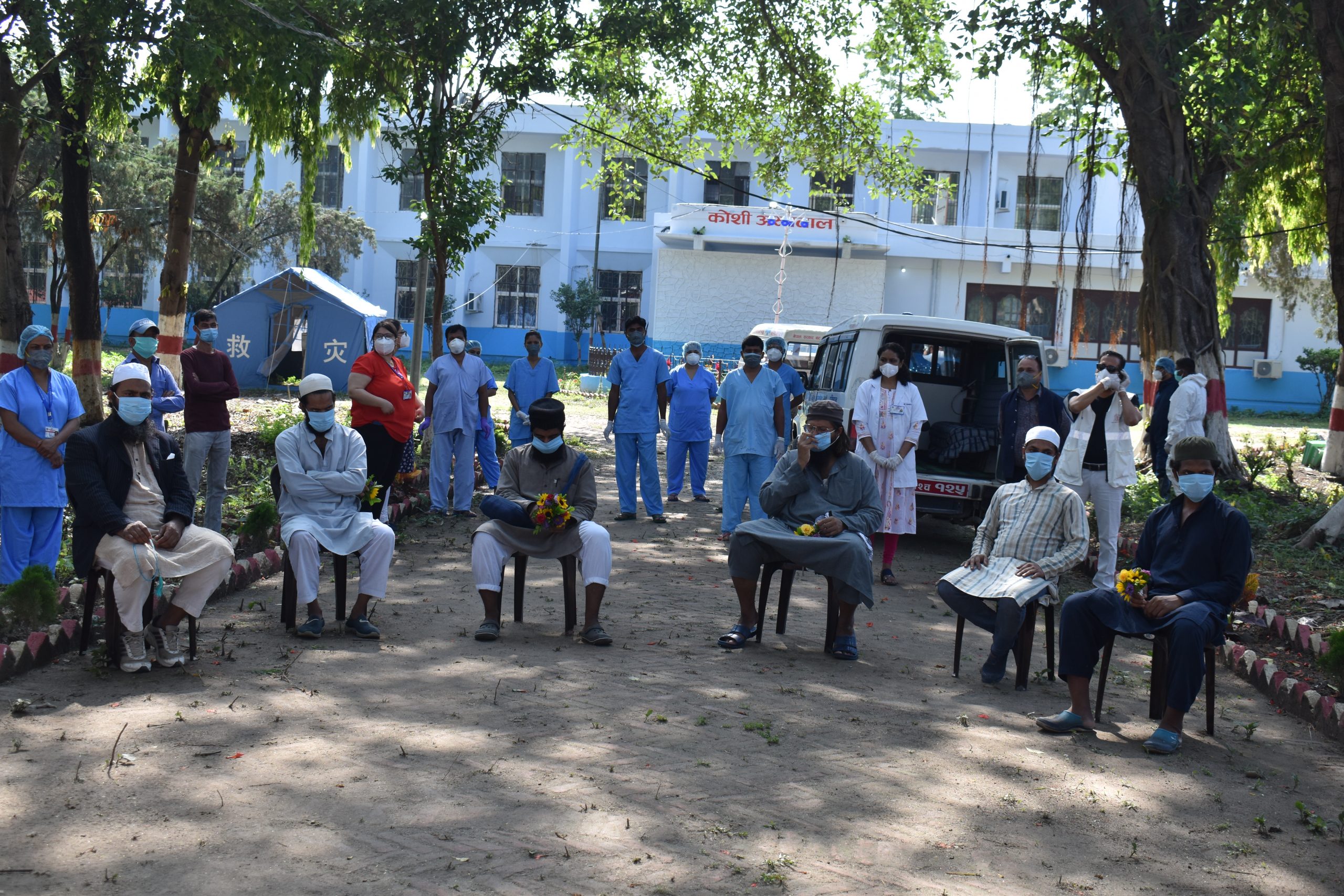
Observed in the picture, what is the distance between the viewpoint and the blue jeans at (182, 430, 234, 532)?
9.19 metres

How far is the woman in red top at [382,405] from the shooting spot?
973 cm

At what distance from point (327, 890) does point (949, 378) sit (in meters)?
10.3

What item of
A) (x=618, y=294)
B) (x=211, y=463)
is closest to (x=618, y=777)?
(x=211, y=463)

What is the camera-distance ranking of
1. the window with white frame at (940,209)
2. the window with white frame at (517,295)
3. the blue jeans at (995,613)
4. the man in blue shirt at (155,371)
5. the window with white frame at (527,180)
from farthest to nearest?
the window with white frame at (517,295) < the window with white frame at (527,180) < the window with white frame at (940,209) < the man in blue shirt at (155,371) < the blue jeans at (995,613)

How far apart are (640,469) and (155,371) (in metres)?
4.93

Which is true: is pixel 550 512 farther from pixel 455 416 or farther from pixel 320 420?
pixel 455 416

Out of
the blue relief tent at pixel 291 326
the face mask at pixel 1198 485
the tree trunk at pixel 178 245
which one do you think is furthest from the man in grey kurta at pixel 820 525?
the blue relief tent at pixel 291 326

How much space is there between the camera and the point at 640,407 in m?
12.4

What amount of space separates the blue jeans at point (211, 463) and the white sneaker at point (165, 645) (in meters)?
3.11

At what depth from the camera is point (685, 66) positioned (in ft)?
58.5

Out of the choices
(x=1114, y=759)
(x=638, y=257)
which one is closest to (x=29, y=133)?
(x=1114, y=759)

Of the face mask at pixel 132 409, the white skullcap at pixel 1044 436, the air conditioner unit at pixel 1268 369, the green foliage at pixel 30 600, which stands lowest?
the green foliage at pixel 30 600

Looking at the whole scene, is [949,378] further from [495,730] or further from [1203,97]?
[495,730]

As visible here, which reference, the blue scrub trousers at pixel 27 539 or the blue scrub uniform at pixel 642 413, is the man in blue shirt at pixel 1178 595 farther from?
the blue scrub uniform at pixel 642 413
